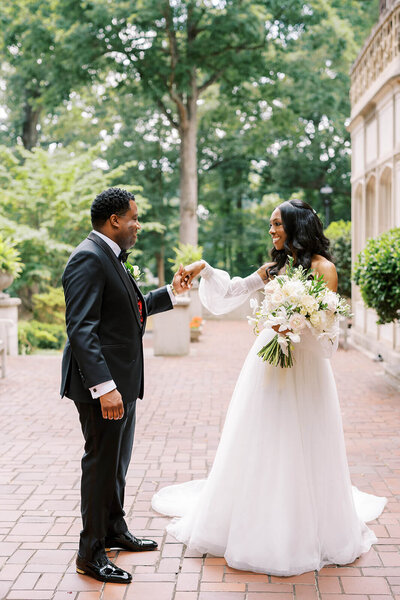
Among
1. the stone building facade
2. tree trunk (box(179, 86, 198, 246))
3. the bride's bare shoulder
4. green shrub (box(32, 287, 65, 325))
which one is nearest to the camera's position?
the bride's bare shoulder

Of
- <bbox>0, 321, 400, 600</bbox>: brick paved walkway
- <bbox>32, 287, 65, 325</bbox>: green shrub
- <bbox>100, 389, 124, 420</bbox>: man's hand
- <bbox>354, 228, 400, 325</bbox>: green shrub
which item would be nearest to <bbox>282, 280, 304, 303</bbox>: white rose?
<bbox>100, 389, 124, 420</bbox>: man's hand

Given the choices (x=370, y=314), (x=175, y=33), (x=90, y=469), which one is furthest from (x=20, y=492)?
(x=175, y=33)

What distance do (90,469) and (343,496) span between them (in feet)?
4.93

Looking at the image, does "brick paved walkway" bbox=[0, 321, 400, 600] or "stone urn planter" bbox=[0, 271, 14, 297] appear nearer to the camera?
"brick paved walkway" bbox=[0, 321, 400, 600]

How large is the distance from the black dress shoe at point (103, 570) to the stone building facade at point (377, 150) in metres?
7.17

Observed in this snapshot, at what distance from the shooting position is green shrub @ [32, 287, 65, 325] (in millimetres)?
17656

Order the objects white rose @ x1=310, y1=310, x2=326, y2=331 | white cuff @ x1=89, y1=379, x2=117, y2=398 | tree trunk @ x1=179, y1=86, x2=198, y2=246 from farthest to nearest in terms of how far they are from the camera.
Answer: tree trunk @ x1=179, y1=86, x2=198, y2=246, white rose @ x1=310, y1=310, x2=326, y2=331, white cuff @ x1=89, y1=379, x2=117, y2=398

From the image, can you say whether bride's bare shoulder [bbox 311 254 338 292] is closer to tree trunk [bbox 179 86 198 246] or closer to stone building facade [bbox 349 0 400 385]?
stone building facade [bbox 349 0 400 385]

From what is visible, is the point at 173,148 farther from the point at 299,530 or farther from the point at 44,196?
the point at 299,530

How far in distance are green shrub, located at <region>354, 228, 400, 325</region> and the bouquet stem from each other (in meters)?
5.09

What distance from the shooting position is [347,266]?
17.6 meters

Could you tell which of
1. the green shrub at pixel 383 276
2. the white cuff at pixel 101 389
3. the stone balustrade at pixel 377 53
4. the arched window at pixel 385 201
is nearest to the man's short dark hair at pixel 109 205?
the white cuff at pixel 101 389

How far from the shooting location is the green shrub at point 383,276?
28.8 feet

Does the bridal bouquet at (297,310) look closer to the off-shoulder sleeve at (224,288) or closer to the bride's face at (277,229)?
the bride's face at (277,229)
